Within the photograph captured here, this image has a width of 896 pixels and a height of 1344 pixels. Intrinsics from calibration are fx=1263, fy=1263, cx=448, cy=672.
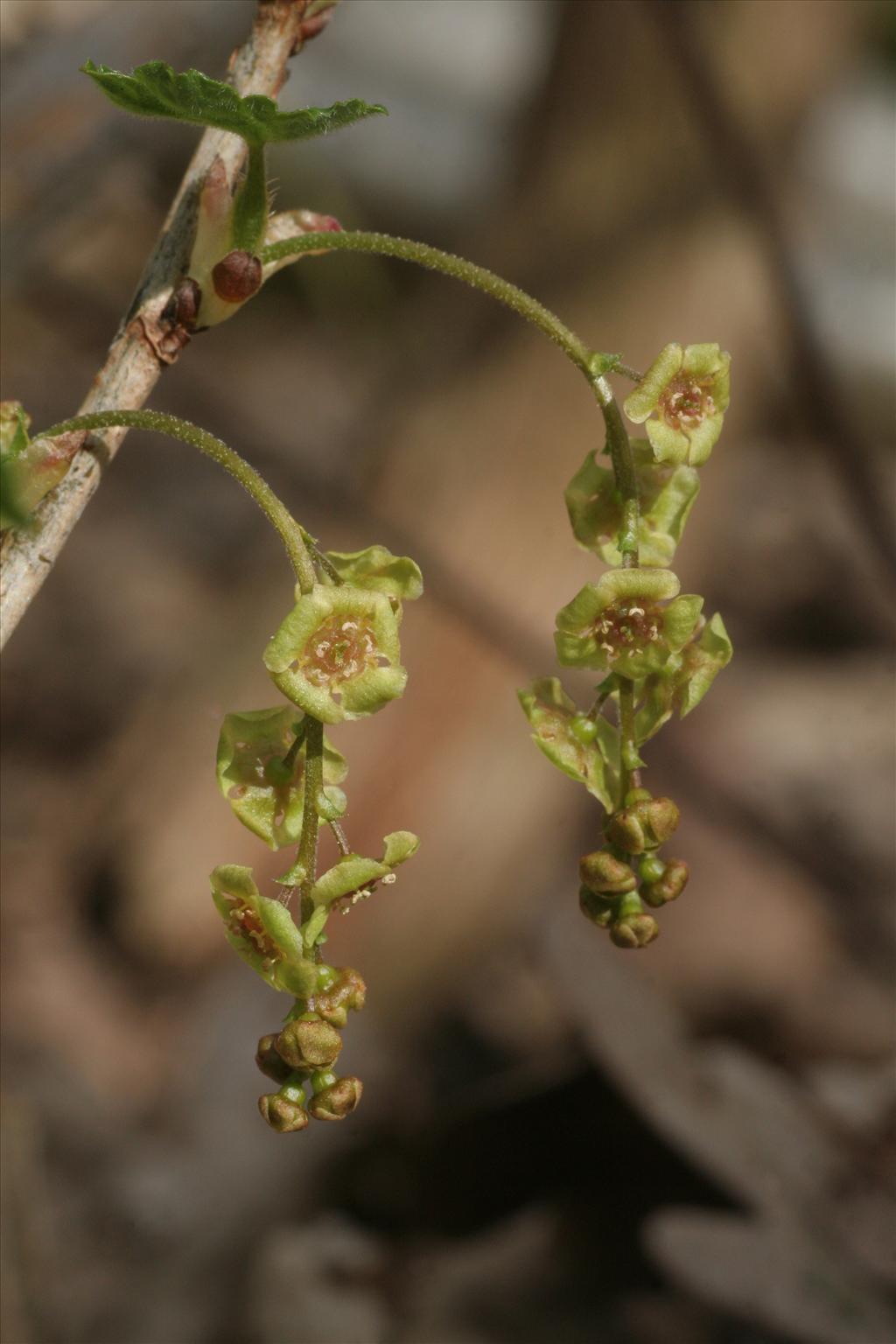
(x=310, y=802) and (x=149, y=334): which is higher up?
(x=149, y=334)

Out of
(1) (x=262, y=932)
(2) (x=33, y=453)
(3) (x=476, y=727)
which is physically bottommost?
(1) (x=262, y=932)

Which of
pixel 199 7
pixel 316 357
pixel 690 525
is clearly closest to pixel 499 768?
pixel 690 525

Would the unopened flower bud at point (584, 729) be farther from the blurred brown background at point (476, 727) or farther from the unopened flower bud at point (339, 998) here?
the blurred brown background at point (476, 727)

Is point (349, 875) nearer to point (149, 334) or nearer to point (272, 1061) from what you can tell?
point (272, 1061)

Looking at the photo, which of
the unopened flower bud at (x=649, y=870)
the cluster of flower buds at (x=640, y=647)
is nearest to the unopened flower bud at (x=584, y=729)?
the cluster of flower buds at (x=640, y=647)

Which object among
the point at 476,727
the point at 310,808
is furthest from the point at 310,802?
the point at 476,727
